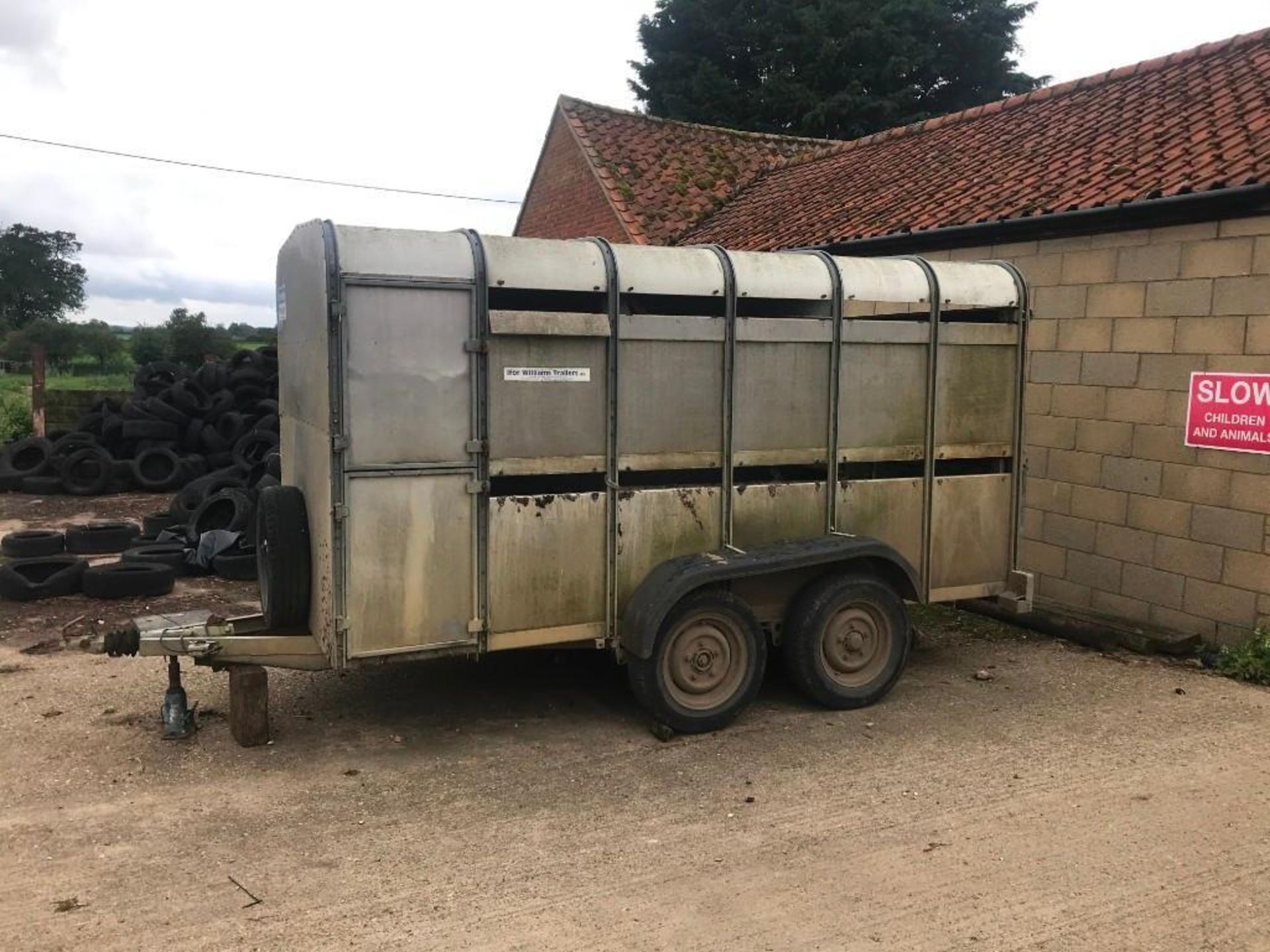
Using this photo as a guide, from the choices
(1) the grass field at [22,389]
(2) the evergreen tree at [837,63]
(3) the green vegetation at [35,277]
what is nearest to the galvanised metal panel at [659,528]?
(1) the grass field at [22,389]

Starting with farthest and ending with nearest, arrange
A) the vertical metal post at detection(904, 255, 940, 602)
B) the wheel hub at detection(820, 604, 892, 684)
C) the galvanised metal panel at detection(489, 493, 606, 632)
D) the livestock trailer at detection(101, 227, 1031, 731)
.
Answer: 1. the vertical metal post at detection(904, 255, 940, 602)
2. the wheel hub at detection(820, 604, 892, 684)
3. the galvanised metal panel at detection(489, 493, 606, 632)
4. the livestock trailer at detection(101, 227, 1031, 731)

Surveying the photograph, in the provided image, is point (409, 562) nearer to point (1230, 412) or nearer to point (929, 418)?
point (929, 418)

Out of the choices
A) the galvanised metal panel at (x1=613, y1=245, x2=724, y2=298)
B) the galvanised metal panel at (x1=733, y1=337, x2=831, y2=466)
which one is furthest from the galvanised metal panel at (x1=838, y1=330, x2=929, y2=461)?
the galvanised metal panel at (x1=613, y1=245, x2=724, y2=298)

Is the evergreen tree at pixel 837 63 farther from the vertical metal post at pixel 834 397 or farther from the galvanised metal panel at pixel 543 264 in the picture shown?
the galvanised metal panel at pixel 543 264

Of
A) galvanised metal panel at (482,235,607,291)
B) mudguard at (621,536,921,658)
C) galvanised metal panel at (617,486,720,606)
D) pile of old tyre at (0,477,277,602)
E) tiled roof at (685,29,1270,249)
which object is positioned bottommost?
pile of old tyre at (0,477,277,602)

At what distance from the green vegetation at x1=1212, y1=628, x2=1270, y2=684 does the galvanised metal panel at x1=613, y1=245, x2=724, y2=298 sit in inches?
184

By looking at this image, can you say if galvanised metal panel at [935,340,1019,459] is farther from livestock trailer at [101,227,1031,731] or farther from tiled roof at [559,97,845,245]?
tiled roof at [559,97,845,245]

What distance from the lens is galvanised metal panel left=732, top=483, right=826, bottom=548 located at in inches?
240

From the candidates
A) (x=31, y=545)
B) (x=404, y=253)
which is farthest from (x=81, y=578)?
(x=404, y=253)

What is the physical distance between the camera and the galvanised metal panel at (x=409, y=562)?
518 cm

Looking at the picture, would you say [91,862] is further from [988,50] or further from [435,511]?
[988,50]

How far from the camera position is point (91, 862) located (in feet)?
13.9

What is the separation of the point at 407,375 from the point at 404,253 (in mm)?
613

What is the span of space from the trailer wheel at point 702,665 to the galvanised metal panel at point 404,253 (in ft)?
7.30
